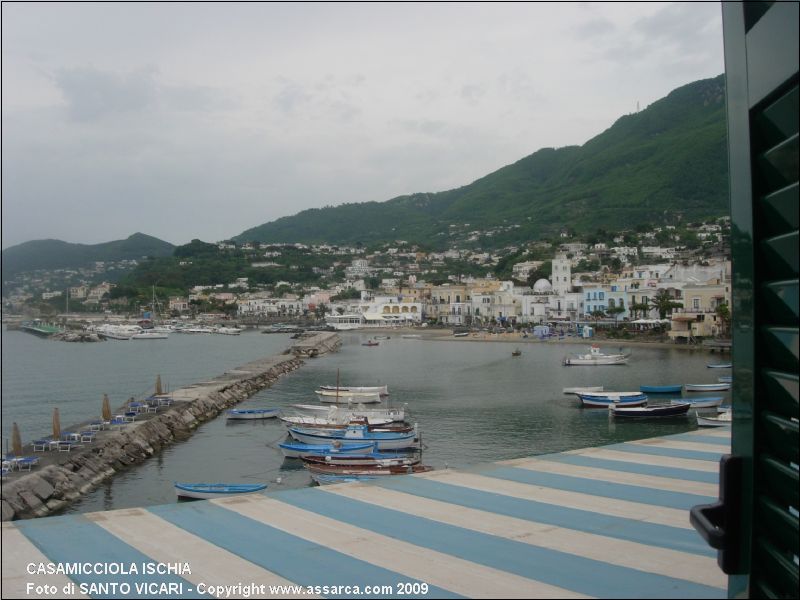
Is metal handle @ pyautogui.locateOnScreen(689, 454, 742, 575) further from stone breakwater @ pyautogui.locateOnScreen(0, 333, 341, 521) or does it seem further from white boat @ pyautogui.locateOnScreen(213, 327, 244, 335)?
white boat @ pyautogui.locateOnScreen(213, 327, 244, 335)

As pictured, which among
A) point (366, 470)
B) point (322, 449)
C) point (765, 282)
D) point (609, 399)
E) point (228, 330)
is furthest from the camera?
point (228, 330)

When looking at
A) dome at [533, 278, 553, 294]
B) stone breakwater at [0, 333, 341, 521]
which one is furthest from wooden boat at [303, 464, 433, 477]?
dome at [533, 278, 553, 294]

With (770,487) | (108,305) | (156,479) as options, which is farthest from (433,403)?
(108,305)

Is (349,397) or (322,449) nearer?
(322,449)

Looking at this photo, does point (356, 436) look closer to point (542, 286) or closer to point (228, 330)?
point (542, 286)

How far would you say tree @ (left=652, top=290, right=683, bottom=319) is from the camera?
41469 mm

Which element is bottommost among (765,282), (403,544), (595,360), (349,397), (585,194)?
(349,397)

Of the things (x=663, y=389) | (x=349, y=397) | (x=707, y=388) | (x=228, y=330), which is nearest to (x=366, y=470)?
(x=349, y=397)

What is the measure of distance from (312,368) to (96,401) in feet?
40.0

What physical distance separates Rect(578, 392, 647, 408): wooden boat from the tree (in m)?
23.2

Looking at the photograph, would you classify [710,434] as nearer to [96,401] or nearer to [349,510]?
[349,510]

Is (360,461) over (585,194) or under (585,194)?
under

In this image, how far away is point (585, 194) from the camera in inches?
4099

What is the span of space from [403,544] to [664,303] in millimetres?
42442
